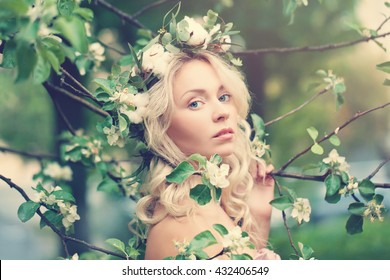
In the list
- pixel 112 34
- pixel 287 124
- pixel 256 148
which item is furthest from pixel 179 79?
pixel 287 124

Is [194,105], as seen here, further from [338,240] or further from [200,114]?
[338,240]

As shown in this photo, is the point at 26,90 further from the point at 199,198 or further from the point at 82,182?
the point at 199,198

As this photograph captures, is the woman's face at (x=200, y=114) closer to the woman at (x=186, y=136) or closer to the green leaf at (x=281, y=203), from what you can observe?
the woman at (x=186, y=136)

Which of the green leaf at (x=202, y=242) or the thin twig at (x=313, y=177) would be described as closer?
the green leaf at (x=202, y=242)

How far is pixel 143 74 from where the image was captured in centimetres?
206

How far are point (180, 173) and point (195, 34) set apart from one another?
52 cm

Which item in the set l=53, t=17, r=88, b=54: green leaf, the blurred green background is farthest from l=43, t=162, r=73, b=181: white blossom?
l=53, t=17, r=88, b=54: green leaf

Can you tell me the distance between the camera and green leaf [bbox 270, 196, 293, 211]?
204 centimetres

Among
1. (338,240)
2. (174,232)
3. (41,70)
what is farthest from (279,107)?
(41,70)

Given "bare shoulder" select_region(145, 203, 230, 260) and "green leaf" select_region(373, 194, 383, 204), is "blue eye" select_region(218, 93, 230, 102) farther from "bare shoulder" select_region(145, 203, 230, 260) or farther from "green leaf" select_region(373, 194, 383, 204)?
"green leaf" select_region(373, 194, 383, 204)

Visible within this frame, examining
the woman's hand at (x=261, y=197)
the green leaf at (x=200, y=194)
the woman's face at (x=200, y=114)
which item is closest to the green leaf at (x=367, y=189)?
the woman's hand at (x=261, y=197)

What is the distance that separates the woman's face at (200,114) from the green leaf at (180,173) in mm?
210

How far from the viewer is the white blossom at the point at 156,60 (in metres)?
2.01

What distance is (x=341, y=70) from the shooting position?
4.18 m
